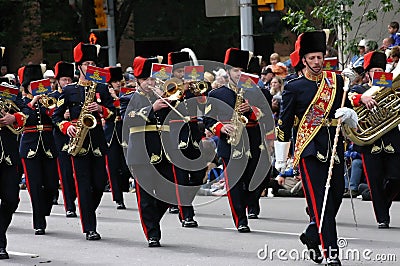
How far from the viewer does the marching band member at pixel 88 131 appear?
13.0 m

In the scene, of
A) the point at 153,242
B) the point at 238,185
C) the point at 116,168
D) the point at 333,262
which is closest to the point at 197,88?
the point at 238,185

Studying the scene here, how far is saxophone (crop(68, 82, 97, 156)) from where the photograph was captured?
13008 mm

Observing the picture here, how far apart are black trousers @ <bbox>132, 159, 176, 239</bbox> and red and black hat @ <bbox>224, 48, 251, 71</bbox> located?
1558 mm

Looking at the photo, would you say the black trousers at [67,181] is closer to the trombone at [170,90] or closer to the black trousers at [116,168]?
the black trousers at [116,168]

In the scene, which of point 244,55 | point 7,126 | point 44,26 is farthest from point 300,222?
point 44,26

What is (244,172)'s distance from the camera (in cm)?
1355

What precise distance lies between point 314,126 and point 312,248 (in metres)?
1.13

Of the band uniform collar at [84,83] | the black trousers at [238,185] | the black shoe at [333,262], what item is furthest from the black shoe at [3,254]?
the black shoe at [333,262]

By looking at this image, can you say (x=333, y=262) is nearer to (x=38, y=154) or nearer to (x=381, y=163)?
(x=381, y=163)

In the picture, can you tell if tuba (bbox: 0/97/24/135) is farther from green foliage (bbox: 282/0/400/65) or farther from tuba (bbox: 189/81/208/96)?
green foliage (bbox: 282/0/400/65)

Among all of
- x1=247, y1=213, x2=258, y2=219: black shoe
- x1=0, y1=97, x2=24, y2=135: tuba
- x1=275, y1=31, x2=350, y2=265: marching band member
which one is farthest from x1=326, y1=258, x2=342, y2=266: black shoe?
x1=247, y1=213, x2=258, y2=219: black shoe

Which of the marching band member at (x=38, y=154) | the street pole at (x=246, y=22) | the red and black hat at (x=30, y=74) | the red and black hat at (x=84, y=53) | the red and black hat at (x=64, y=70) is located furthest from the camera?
the street pole at (x=246, y=22)

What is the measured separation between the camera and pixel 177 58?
48.4 ft

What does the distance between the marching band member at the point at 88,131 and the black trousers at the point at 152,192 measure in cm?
62
